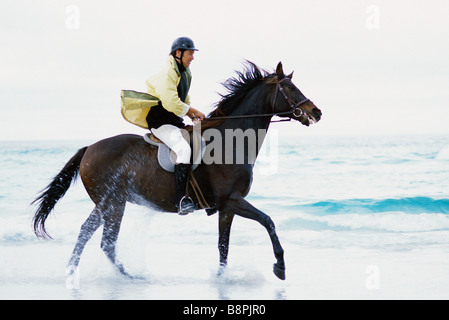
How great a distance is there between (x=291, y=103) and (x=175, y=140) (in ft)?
4.16

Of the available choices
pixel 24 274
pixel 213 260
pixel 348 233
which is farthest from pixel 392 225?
pixel 24 274

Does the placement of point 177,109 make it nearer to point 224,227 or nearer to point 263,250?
point 224,227

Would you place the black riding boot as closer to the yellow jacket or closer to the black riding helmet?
the yellow jacket

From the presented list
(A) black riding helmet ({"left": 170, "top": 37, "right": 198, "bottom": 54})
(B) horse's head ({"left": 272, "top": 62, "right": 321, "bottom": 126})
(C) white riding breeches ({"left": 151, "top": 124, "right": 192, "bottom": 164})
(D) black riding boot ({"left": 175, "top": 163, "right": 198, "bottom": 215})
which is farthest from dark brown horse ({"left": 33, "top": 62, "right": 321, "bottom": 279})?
(A) black riding helmet ({"left": 170, "top": 37, "right": 198, "bottom": 54})

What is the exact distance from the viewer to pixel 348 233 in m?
10.7

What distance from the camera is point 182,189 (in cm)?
616

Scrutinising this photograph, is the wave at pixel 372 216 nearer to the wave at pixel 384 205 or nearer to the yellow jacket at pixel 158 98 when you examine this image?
the wave at pixel 384 205

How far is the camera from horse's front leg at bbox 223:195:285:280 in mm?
5832

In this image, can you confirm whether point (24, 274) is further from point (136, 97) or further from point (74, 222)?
point (74, 222)

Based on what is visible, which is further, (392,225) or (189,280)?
(392,225)

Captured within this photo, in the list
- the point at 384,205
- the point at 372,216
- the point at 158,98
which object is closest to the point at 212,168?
the point at 158,98

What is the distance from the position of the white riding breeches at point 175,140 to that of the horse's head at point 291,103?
1.02 metres
